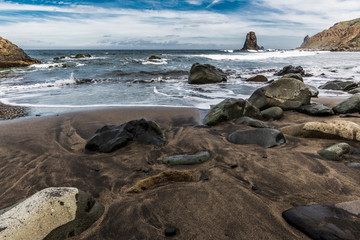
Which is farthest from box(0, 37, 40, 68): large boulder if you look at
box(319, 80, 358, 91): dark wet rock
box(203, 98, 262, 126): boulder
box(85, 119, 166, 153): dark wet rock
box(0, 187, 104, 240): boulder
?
box(319, 80, 358, 91): dark wet rock

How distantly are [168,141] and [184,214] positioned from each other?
1.98m

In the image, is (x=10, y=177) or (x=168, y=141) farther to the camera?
(x=168, y=141)

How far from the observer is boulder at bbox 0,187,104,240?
1.67 metres

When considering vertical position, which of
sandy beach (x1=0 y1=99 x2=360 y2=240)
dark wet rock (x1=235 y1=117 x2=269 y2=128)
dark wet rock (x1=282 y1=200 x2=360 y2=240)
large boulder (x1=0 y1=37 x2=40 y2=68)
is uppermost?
large boulder (x1=0 y1=37 x2=40 y2=68)

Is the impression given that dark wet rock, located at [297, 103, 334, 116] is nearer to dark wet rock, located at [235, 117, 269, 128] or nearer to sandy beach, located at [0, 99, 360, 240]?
dark wet rock, located at [235, 117, 269, 128]

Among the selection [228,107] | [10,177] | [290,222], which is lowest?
[10,177]

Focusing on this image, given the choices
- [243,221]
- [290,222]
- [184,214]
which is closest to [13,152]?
[184,214]

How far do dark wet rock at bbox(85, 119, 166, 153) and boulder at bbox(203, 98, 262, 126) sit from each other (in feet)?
4.70

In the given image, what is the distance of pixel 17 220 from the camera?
171cm

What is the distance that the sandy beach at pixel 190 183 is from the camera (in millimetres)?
1988

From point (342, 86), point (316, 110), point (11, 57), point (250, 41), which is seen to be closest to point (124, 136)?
point (316, 110)

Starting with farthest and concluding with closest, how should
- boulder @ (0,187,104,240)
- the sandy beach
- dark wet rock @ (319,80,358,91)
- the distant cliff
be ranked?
the distant cliff
dark wet rock @ (319,80,358,91)
the sandy beach
boulder @ (0,187,104,240)

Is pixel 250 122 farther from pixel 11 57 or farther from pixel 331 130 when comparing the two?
pixel 11 57

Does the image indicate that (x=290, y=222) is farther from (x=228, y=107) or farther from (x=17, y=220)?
(x=228, y=107)
